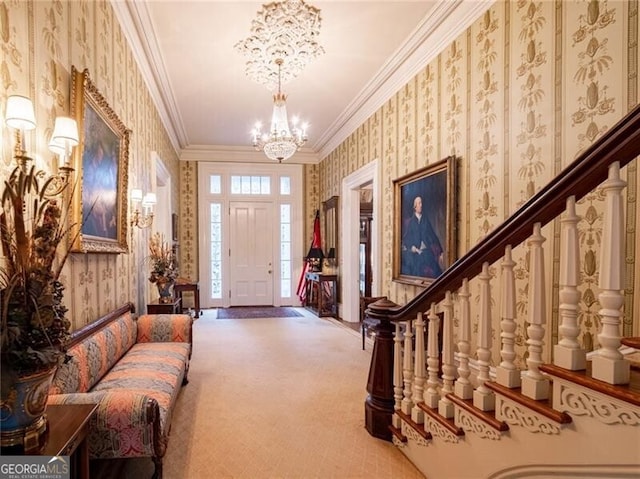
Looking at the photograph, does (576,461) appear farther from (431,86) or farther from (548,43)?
(431,86)

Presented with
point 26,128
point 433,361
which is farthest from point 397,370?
point 26,128

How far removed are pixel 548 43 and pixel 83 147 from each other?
3060mm

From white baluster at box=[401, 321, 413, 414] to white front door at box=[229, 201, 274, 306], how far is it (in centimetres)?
597

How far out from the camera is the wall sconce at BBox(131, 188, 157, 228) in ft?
12.0

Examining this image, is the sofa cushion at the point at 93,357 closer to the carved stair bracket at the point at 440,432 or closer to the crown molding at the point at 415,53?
the carved stair bracket at the point at 440,432

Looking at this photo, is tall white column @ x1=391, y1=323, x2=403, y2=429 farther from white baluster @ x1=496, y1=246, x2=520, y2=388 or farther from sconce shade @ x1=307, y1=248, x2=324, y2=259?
sconce shade @ x1=307, y1=248, x2=324, y2=259

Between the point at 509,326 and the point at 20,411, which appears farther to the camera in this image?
the point at 509,326

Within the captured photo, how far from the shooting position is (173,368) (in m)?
2.70

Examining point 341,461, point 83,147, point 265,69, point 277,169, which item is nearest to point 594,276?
point 341,461

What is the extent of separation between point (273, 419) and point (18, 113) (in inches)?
95.2

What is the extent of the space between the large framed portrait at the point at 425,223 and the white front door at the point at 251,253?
4177 mm

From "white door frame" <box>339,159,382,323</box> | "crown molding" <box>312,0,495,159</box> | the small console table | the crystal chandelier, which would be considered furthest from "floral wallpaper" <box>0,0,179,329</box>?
the small console table

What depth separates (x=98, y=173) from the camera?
104 inches

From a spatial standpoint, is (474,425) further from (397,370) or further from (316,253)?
(316,253)
